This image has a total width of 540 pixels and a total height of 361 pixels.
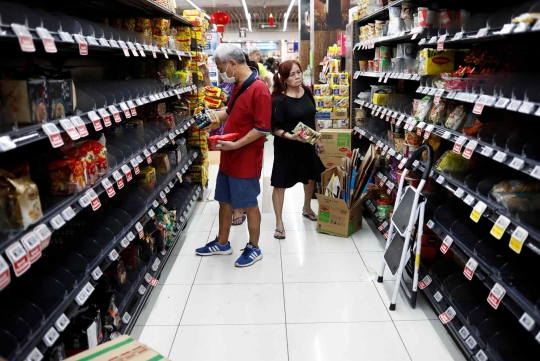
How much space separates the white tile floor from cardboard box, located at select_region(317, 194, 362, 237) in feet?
0.41

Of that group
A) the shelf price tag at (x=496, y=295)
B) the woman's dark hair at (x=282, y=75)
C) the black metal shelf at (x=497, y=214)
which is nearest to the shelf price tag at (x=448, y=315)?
the shelf price tag at (x=496, y=295)

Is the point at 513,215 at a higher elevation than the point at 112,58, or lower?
lower

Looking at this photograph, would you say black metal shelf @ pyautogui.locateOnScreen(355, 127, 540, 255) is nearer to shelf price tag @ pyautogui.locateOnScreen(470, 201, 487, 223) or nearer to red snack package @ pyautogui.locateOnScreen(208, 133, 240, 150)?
shelf price tag @ pyautogui.locateOnScreen(470, 201, 487, 223)

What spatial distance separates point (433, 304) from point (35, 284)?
7.52 ft

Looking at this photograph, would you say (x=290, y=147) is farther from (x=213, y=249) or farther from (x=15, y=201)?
(x=15, y=201)

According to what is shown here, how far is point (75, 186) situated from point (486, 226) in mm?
2394

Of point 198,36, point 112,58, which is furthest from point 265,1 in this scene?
point 112,58

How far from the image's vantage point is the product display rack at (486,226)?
205 cm

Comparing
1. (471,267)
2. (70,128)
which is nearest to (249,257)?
(471,267)

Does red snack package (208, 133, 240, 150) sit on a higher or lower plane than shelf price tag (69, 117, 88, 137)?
lower

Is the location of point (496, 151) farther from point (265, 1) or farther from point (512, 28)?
point (265, 1)

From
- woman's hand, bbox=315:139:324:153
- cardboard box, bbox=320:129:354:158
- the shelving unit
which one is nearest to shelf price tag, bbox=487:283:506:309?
the shelving unit

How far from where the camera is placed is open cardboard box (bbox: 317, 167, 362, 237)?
436cm

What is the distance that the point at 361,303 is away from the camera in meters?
3.20
